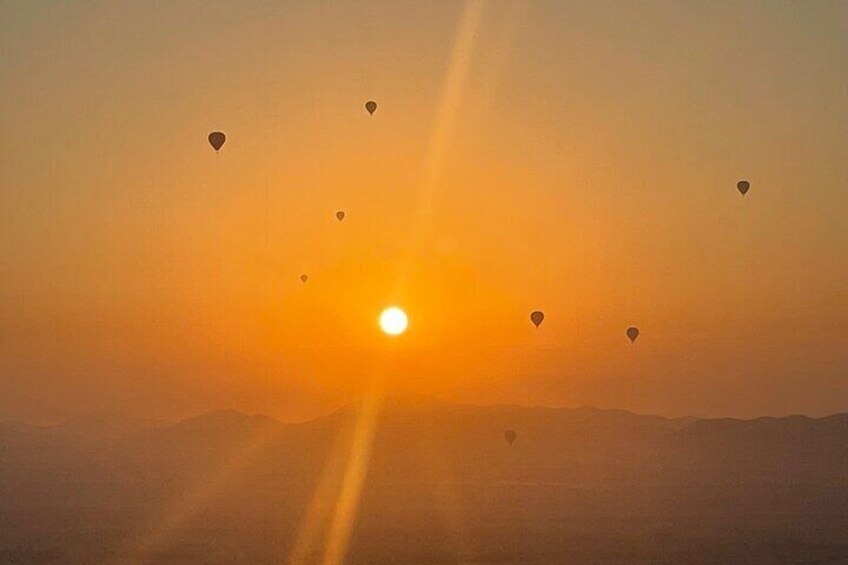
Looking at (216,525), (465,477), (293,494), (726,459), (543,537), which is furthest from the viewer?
(726,459)

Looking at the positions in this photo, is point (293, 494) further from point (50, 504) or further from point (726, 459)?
point (726, 459)

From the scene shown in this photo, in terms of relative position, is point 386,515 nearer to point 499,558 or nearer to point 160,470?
point 499,558

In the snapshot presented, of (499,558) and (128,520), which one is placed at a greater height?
(128,520)

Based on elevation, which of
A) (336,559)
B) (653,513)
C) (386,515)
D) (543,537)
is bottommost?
(336,559)

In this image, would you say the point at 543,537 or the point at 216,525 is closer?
the point at 543,537

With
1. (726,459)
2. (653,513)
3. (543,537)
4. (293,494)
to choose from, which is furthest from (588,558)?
(726,459)

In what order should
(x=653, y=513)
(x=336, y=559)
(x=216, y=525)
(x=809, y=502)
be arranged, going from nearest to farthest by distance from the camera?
(x=336, y=559) < (x=216, y=525) < (x=653, y=513) < (x=809, y=502)
